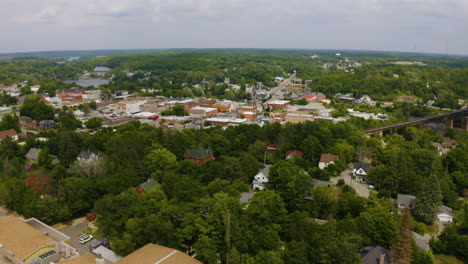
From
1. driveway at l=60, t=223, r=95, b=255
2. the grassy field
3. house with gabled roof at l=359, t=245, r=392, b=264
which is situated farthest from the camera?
driveway at l=60, t=223, r=95, b=255

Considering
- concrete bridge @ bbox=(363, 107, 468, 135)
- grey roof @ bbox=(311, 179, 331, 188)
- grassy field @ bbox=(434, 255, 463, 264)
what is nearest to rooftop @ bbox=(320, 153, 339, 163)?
grey roof @ bbox=(311, 179, 331, 188)

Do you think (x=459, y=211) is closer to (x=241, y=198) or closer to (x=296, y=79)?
(x=241, y=198)

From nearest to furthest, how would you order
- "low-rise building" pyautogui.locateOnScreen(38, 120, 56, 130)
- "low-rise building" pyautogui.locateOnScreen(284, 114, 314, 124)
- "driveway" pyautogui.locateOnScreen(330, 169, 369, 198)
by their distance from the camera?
"driveway" pyautogui.locateOnScreen(330, 169, 369, 198) → "low-rise building" pyautogui.locateOnScreen(38, 120, 56, 130) → "low-rise building" pyautogui.locateOnScreen(284, 114, 314, 124)

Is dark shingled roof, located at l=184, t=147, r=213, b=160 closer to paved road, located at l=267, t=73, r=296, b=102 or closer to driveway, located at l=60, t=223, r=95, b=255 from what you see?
driveway, located at l=60, t=223, r=95, b=255

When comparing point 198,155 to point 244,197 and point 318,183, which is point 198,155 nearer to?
point 244,197

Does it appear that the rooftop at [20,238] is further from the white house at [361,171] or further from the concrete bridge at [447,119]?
the concrete bridge at [447,119]

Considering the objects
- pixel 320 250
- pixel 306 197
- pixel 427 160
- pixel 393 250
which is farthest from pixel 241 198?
pixel 427 160

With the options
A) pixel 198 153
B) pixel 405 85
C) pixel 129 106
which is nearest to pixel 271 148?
pixel 198 153

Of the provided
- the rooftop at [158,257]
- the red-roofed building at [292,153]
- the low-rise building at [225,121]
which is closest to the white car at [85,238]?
the rooftop at [158,257]
